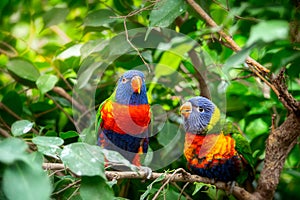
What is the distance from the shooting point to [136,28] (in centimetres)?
342

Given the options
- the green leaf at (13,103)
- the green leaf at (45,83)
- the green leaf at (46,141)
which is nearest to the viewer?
the green leaf at (46,141)

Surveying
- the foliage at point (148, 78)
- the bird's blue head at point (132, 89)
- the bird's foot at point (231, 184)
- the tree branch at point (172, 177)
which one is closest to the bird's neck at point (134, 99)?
the bird's blue head at point (132, 89)

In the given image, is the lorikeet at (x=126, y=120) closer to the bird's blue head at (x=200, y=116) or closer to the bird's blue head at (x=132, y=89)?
the bird's blue head at (x=132, y=89)

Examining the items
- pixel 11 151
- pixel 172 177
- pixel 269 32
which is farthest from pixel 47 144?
pixel 269 32

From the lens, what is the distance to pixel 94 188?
1836mm

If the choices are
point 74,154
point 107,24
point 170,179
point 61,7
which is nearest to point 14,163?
point 74,154

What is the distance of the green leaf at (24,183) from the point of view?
1.45m

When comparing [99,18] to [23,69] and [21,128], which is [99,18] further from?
[21,128]

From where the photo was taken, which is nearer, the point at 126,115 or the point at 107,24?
the point at 126,115

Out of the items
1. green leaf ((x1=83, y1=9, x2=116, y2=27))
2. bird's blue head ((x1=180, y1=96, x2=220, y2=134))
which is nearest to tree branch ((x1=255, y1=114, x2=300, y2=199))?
bird's blue head ((x1=180, y1=96, x2=220, y2=134))

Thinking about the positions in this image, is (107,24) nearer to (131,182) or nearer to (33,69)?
(33,69)

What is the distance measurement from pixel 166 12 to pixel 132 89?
742 mm

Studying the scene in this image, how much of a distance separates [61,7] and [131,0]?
0.64 metres

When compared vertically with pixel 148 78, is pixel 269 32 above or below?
above
